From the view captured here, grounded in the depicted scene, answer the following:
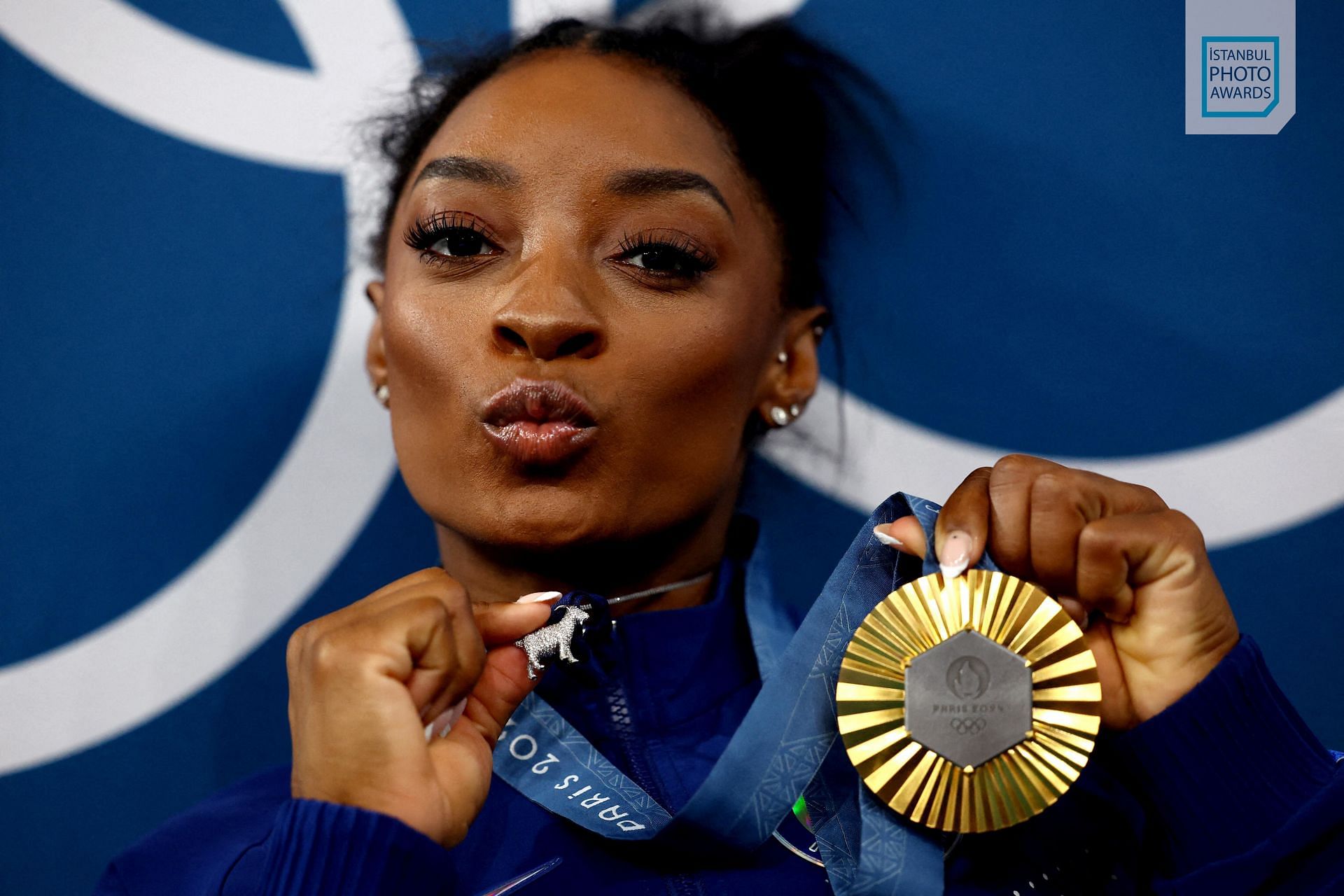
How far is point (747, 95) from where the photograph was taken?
69.7 inches

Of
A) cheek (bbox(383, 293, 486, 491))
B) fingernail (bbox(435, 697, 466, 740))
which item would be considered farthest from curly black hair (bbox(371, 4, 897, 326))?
fingernail (bbox(435, 697, 466, 740))

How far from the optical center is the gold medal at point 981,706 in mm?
1196

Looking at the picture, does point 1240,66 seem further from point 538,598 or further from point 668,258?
point 538,598

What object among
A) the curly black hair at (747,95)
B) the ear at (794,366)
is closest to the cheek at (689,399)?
the ear at (794,366)

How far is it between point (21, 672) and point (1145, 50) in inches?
84.9

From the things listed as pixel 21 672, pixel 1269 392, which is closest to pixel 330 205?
pixel 21 672

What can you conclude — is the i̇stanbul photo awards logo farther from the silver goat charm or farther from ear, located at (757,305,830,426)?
the silver goat charm

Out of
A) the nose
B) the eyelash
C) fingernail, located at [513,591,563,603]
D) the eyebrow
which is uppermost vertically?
the eyebrow

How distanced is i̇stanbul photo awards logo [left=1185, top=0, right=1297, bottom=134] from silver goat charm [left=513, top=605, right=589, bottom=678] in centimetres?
141

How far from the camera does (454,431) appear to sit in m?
1.44

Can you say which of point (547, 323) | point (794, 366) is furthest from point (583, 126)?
point (794, 366)

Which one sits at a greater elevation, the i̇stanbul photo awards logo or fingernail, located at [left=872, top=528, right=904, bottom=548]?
the i̇stanbul photo awards logo

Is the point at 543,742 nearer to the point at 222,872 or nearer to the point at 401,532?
the point at 222,872

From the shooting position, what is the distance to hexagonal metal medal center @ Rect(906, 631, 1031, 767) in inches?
46.9
